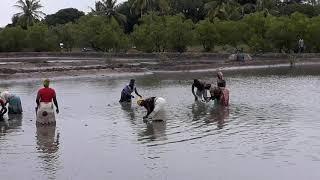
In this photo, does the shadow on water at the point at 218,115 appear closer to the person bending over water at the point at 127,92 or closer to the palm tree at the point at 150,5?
the person bending over water at the point at 127,92

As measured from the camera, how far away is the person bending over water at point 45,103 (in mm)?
18906

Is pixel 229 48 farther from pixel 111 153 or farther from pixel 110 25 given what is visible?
pixel 111 153

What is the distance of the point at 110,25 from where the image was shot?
7175 centimetres

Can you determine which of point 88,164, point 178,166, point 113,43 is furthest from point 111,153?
point 113,43

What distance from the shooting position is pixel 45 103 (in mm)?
19031

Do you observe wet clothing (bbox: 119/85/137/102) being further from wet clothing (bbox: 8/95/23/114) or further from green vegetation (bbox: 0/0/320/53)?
green vegetation (bbox: 0/0/320/53)

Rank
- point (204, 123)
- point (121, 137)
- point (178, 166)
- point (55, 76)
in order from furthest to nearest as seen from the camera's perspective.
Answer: point (55, 76), point (204, 123), point (121, 137), point (178, 166)

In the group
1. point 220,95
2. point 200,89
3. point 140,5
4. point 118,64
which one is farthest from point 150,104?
point 140,5

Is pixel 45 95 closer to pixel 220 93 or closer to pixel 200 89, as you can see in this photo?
pixel 220 93

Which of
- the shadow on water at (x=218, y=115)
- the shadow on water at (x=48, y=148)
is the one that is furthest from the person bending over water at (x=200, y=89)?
the shadow on water at (x=48, y=148)

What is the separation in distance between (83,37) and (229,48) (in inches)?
694

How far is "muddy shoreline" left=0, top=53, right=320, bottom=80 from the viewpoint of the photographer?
44.7m

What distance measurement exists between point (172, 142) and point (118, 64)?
3472cm

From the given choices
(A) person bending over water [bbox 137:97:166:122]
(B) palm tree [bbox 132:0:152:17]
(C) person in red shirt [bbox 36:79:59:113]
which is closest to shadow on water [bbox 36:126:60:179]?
(C) person in red shirt [bbox 36:79:59:113]
